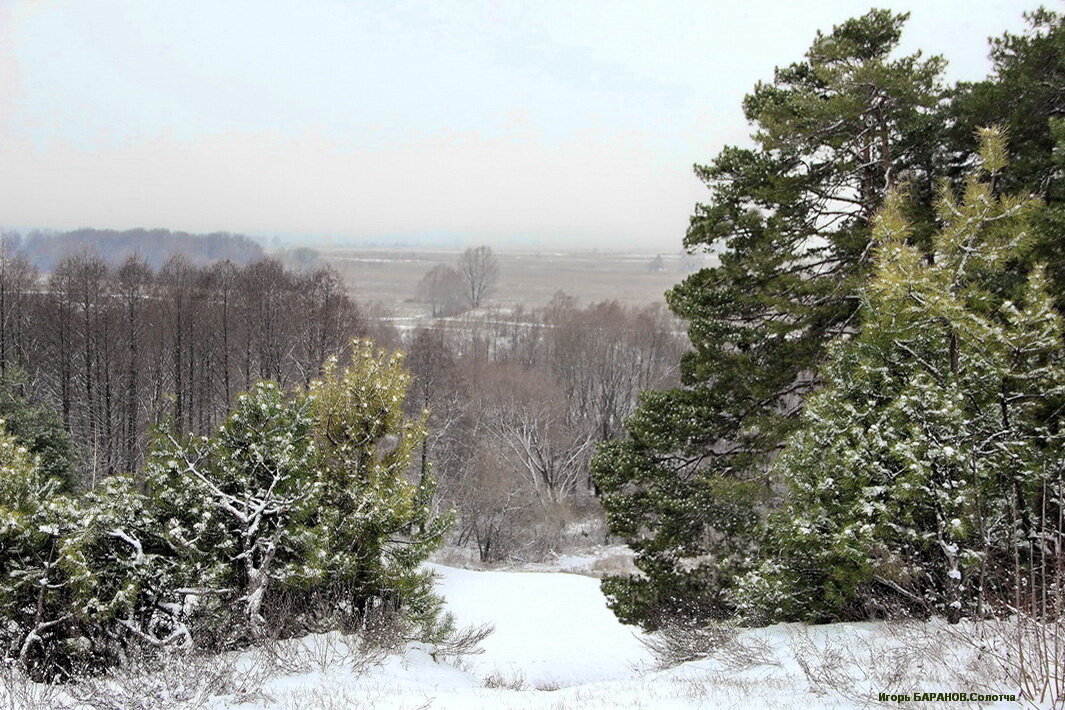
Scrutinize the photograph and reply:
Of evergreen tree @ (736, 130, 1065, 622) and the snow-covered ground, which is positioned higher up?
evergreen tree @ (736, 130, 1065, 622)

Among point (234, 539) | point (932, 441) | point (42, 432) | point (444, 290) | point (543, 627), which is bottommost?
point (543, 627)

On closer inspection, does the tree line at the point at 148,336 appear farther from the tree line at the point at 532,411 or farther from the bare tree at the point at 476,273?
the bare tree at the point at 476,273

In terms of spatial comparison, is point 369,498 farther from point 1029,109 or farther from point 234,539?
point 1029,109

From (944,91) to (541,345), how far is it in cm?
3756

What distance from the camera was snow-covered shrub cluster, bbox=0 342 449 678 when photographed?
287 inches

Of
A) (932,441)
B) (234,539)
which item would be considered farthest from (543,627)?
(932,441)

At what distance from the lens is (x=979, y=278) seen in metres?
8.15

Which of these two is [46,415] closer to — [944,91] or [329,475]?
[329,475]

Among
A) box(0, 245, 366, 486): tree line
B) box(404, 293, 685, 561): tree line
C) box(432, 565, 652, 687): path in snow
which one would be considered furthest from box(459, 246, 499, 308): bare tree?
box(432, 565, 652, 687): path in snow

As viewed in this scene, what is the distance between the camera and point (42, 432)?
16.5 meters

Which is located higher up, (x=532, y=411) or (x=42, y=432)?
(x=42, y=432)

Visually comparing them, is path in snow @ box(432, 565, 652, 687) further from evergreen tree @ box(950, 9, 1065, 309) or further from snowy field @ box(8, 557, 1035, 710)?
evergreen tree @ box(950, 9, 1065, 309)

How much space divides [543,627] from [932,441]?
12.6 metres

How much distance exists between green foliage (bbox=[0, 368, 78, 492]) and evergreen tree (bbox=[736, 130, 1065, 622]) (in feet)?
58.2
